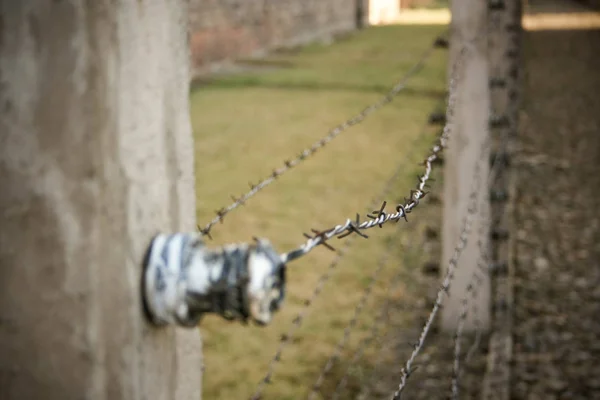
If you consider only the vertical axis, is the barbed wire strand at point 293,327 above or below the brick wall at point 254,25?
below

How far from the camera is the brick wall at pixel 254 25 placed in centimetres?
980

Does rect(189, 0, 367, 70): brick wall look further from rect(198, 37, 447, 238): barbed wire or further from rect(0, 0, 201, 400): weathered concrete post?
rect(0, 0, 201, 400): weathered concrete post

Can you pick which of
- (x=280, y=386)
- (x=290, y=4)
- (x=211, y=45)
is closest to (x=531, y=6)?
(x=290, y=4)

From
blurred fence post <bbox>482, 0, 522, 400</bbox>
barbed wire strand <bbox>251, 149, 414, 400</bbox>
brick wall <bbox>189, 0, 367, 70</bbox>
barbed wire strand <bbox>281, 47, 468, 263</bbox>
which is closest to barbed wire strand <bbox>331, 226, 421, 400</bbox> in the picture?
barbed wire strand <bbox>251, 149, 414, 400</bbox>

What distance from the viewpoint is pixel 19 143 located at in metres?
0.62

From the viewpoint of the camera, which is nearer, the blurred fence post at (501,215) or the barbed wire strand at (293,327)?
the barbed wire strand at (293,327)

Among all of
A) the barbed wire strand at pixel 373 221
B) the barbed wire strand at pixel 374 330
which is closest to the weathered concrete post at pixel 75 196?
the barbed wire strand at pixel 373 221

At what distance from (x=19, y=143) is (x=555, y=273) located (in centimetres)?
353

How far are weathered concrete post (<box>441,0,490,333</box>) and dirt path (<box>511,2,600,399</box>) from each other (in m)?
0.28

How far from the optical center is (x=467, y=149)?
2.92 metres

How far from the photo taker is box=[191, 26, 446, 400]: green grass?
3.01 metres

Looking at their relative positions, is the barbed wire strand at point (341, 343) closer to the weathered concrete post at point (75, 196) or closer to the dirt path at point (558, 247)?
the dirt path at point (558, 247)

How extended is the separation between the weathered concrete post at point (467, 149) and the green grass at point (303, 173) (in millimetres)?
448

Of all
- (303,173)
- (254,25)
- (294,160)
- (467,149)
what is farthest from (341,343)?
(254,25)
